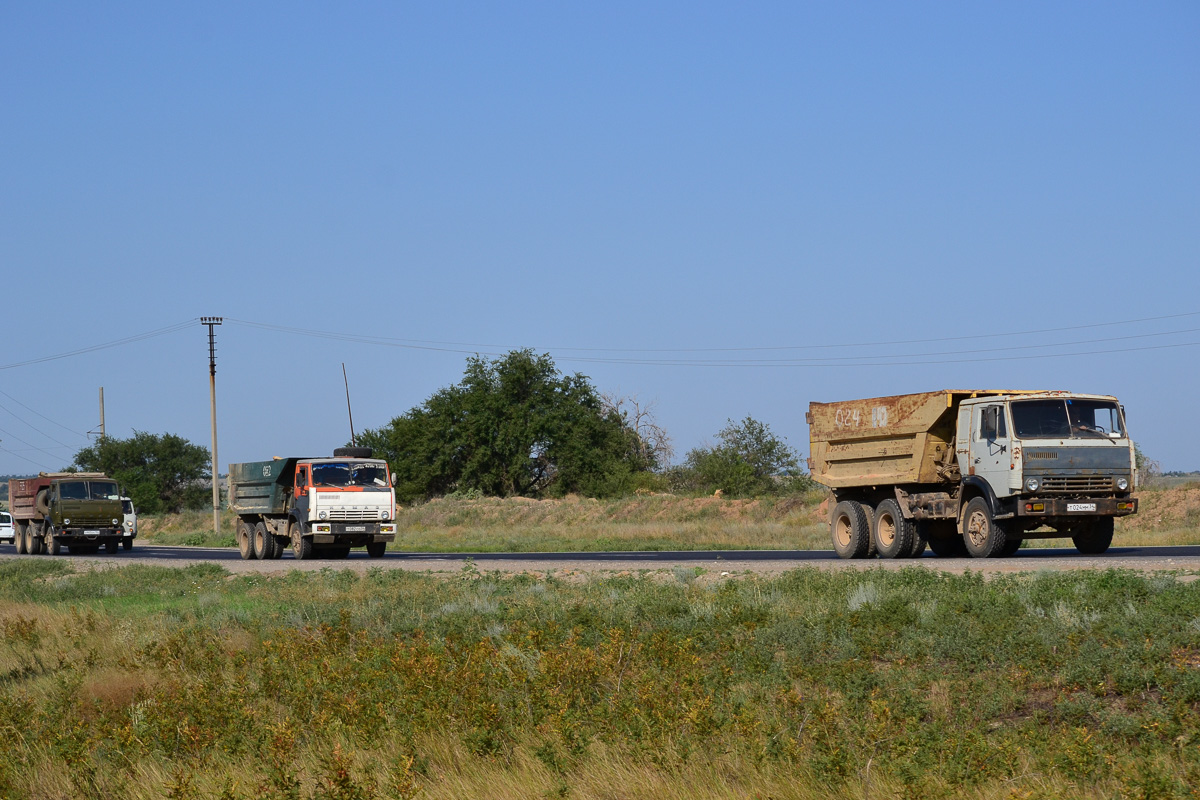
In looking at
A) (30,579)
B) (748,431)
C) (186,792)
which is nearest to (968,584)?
(186,792)

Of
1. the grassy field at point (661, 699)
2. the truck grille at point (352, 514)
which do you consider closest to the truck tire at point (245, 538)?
the truck grille at point (352, 514)

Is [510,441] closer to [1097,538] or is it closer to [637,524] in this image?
[637,524]

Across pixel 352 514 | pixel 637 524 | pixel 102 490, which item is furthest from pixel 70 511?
pixel 637 524

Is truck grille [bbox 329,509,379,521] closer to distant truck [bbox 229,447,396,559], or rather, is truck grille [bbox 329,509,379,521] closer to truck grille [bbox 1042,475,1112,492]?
distant truck [bbox 229,447,396,559]

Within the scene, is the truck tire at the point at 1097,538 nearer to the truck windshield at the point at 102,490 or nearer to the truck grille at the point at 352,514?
the truck grille at the point at 352,514

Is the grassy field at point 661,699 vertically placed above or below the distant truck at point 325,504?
below

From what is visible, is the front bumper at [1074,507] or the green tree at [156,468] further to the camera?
the green tree at [156,468]

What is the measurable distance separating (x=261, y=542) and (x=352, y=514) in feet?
13.6

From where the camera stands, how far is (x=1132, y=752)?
336 inches

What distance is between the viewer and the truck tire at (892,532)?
2337 cm

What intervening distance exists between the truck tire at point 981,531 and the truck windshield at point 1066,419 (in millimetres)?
1623

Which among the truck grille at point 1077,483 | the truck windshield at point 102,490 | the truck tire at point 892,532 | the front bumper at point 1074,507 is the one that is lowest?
the truck tire at point 892,532

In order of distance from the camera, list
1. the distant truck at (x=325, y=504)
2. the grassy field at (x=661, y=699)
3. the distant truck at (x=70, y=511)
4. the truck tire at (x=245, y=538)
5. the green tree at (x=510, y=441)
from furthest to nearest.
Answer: the green tree at (x=510, y=441), the distant truck at (x=70, y=511), the truck tire at (x=245, y=538), the distant truck at (x=325, y=504), the grassy field at (x=661, y=699)

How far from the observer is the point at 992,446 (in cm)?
2136
